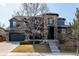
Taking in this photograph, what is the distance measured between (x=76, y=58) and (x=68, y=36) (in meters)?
0.36

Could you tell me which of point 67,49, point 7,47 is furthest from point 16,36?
point 67,49

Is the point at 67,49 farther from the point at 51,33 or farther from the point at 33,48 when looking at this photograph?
the point at 33,48

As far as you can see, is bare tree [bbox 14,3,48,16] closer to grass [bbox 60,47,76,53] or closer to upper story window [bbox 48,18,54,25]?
upper story window [bbox 48,18,54,25]

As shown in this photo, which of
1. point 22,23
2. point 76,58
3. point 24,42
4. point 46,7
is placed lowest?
point 76,58

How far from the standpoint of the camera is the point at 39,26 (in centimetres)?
387

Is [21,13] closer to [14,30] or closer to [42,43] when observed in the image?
[14,30]

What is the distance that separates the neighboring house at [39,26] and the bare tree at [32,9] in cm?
6

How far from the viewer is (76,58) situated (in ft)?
12.8

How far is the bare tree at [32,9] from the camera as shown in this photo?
3842mm

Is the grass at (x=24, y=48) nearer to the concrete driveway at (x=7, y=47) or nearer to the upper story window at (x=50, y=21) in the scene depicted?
the concrete driveway at (x=7, y=47)

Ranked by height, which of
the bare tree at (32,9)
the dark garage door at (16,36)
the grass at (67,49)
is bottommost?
the grass at (67,49)

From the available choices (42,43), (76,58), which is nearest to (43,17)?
(42,43)

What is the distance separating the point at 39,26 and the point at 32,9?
0.28 metres

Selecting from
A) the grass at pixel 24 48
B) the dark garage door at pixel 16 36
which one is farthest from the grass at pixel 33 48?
the dark garage door at pixel 16 36
